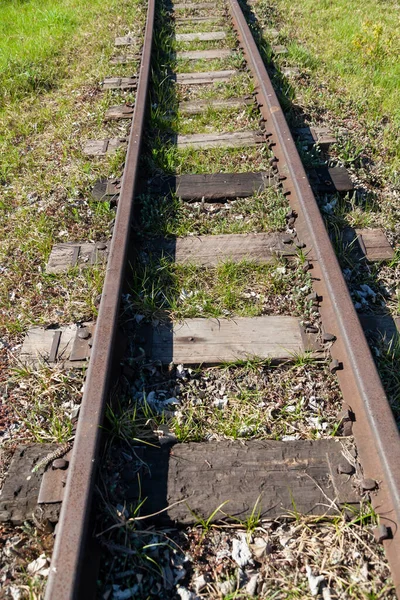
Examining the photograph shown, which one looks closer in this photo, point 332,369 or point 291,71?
point 332,369

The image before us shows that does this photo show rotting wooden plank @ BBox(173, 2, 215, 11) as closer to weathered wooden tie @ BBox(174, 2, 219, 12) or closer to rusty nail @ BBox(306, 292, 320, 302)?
weathered wooden tie @ BBox(174, 2, 219, 12)

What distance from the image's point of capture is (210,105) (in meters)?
5.15

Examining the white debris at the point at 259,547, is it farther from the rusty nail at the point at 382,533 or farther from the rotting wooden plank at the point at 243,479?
the rusty nail at the point at 382,533

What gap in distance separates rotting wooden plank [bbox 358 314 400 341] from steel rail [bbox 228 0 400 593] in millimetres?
279

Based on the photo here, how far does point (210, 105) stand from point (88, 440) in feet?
12.9

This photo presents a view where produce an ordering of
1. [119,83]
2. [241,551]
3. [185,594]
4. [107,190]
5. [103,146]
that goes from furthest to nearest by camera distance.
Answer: [119,83] < [103,146] < [107,190] < [241,551] < [185,594]

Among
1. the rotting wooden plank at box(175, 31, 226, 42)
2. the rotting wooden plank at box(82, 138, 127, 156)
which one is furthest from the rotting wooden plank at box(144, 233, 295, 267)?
the rotting wooden plank at box(175, 31, 226, 42)

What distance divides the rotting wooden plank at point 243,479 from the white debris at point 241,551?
3.8 inches

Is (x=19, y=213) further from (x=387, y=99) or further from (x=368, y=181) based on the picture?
(x=387, y=99)

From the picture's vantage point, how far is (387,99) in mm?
5133

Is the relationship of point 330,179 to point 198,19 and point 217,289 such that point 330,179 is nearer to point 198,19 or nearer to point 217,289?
point 217,289

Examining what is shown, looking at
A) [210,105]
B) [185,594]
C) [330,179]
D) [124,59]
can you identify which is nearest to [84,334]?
[185,594]

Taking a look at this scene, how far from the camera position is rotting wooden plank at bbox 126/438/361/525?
2174 millimetres

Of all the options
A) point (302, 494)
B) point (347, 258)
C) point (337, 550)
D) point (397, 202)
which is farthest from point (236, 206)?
point (337, 550)
